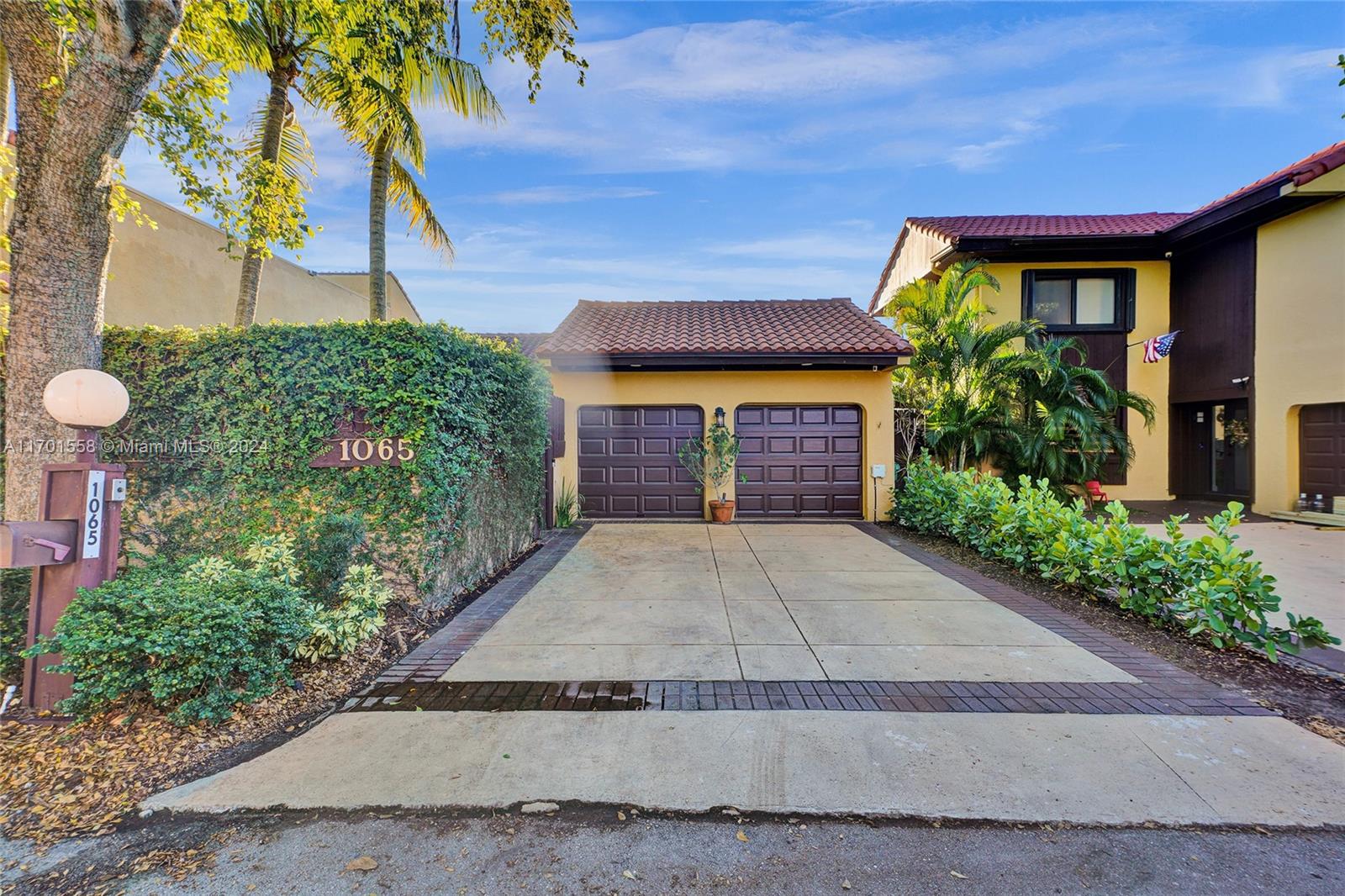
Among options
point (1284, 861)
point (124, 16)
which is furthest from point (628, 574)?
point (124, 16)

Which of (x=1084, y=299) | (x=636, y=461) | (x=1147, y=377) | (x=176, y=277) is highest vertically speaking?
(x=1084, y=299)

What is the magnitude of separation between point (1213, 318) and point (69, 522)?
55.2 ft

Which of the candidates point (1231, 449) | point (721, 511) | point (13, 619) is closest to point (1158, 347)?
point (1231, 449)

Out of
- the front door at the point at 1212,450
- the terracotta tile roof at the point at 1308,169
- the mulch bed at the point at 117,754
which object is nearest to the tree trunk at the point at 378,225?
the mulch bed at the point at 117,754

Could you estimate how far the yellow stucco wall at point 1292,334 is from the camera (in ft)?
30.9

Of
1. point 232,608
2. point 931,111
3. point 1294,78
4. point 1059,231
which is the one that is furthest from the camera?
point 1059,231

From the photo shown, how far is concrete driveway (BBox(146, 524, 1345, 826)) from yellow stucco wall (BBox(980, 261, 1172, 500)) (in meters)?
9.81

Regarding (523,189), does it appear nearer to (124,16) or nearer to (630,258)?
(630,258)

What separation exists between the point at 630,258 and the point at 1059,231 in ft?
31.5

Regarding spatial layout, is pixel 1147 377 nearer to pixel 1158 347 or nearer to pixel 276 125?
pixel 1158 347

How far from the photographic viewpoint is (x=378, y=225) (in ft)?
30.5

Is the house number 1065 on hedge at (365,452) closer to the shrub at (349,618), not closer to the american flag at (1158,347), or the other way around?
the shrub at (349,618)

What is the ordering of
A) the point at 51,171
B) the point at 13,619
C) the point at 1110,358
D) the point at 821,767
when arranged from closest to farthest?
the point at 821,767, the point at 13,619, the point at 51,171, the point at 1110,358

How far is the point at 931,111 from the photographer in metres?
8.28
